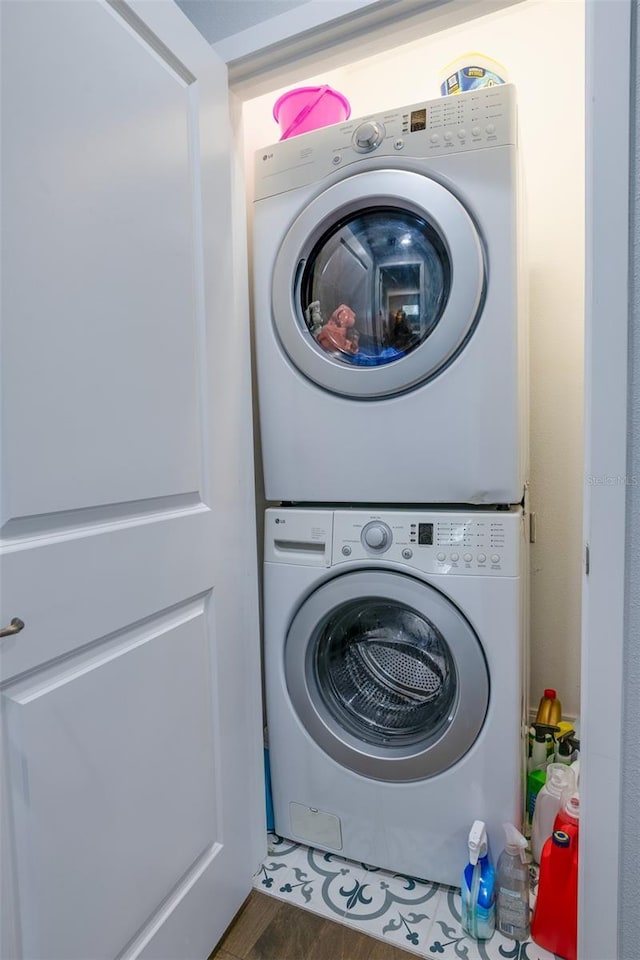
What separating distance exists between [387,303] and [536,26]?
1.22m

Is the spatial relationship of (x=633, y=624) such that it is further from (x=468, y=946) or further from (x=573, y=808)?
(x=468, y=946)

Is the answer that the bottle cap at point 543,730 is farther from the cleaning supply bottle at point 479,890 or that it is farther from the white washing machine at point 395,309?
the white washing machine at point 395,309

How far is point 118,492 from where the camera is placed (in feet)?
2.80

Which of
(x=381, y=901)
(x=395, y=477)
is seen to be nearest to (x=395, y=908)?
(x=381, y=901)

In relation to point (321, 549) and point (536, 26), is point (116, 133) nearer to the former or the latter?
point (321, 549)

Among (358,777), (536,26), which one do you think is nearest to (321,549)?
(358,777)

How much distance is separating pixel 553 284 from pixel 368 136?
81cm

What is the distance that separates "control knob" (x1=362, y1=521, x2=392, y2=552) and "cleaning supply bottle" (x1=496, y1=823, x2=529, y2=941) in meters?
0.63

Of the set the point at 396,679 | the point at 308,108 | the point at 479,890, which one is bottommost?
the point at 479,890

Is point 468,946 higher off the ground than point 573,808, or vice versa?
point 573,808

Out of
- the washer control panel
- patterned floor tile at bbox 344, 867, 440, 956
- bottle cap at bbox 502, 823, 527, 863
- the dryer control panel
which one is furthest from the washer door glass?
the dryer control panel

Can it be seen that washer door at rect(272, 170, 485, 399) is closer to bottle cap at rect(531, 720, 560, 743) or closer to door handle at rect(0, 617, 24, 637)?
door handle at rect(0, 617, 24, 637)

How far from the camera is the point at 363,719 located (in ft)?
4.22

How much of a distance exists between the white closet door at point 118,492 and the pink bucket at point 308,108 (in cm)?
24
